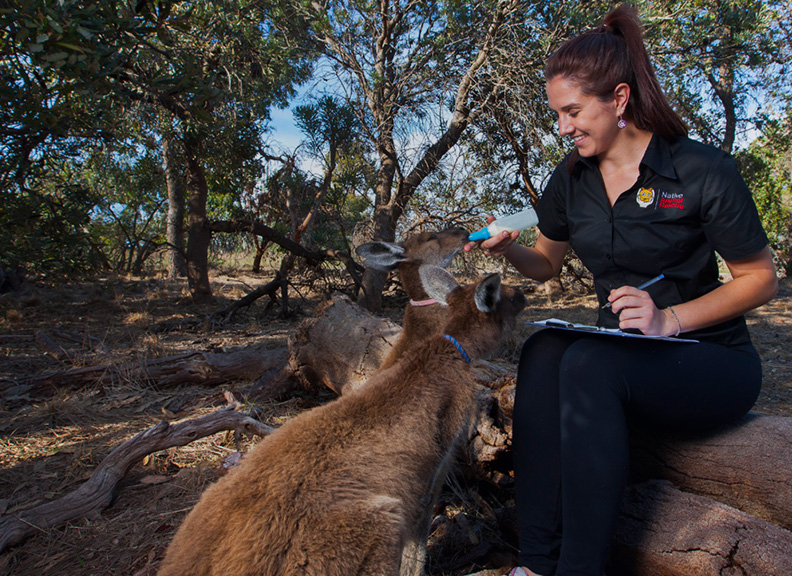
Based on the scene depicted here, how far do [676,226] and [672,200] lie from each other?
5.1 inches

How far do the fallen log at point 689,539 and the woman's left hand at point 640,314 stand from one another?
2.84 feet

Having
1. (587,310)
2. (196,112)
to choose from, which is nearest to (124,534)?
(196,112)

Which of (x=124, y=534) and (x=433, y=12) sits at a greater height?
(x=433, y=12)

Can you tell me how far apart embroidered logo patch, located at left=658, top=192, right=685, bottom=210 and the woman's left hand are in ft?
1.77

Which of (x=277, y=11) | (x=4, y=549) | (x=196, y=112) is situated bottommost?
(x=4, y=549)

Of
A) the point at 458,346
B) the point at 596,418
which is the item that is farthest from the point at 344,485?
the point at 596,418

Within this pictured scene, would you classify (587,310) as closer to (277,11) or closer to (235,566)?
(277,11)

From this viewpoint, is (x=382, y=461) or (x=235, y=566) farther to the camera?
(x=382, y=461)

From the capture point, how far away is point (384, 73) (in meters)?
8.41

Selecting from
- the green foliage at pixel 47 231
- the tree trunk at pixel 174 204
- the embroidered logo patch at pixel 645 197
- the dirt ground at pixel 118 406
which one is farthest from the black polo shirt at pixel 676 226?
the tree trunk at pixel 174 204

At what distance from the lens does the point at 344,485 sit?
7.16ft

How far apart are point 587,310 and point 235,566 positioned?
862 cm

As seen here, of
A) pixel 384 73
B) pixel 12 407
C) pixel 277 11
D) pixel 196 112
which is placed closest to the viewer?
pixel 12 407

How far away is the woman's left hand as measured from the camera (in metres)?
2.32
